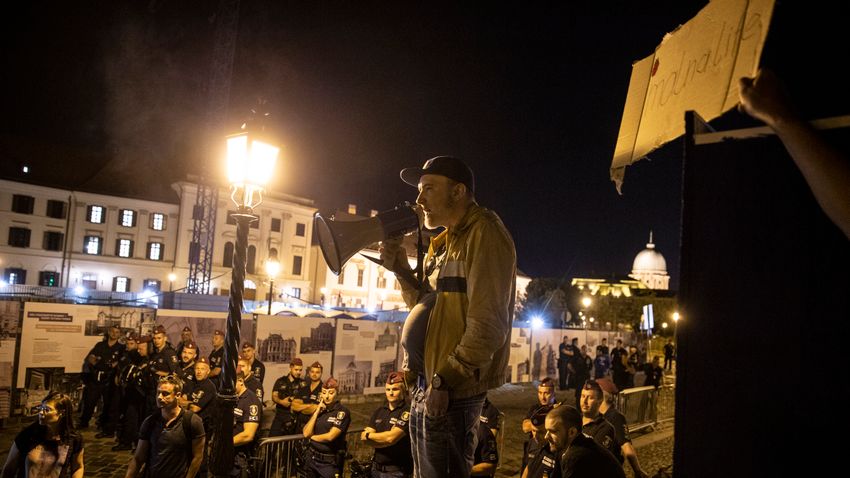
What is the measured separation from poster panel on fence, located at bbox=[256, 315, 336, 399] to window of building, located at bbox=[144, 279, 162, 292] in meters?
41.7

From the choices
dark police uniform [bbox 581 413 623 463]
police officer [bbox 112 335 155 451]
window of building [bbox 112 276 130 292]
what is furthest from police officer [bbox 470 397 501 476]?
window of building [bbox 112 276 130 292]

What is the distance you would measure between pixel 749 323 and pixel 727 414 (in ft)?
0.87

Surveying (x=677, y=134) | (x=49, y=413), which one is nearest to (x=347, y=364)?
(x=49, y=413)

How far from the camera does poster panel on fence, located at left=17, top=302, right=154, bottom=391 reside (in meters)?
12.3

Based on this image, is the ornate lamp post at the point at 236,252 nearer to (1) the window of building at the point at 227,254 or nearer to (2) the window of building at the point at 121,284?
(2) the window of building at the point at 121,284

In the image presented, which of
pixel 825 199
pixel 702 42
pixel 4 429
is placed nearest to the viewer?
pixel 825 199

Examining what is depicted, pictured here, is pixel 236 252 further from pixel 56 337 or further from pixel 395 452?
pixel 56 337

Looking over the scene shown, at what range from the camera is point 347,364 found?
54.4 ft

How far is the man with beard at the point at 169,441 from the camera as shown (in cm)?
604

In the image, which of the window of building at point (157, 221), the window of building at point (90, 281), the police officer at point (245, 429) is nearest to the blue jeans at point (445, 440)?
the police officer at point (245, 429)

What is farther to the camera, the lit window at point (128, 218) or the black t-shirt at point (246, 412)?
the lit window at point (128, 218)

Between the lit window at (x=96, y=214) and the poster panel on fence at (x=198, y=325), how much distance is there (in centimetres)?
4292

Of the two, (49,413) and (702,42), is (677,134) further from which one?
(49,413)

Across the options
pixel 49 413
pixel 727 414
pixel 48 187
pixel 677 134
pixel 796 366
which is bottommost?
pixel 49 413
